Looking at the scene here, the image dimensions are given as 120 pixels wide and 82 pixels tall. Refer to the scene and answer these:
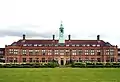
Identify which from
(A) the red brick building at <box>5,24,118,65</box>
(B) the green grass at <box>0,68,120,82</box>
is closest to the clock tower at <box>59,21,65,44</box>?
(A) the red brick building at <box>5,24,118,65</box>

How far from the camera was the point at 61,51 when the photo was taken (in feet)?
302

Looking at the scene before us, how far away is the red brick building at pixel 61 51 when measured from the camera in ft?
300

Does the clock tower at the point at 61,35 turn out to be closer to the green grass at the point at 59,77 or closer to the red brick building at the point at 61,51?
the red brick building at the point at 61,51

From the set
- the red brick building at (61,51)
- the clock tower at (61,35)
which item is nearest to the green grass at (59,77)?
the red brick building at (61,51)

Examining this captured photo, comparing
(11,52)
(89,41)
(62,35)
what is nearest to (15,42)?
(11,52)

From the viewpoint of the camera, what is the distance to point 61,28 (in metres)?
93.3

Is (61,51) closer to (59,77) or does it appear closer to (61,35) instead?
(61,35)

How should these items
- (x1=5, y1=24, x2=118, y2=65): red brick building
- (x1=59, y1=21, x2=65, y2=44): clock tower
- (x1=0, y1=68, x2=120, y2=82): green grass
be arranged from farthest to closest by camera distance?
(x1=59, y1=21, x2=65, y2=44): clock tower, (x1=5, y1=24, x2=118, y2=65): red brick building, (x1=0, y1=68, x2=120, y2=82): green grass

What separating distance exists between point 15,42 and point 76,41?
17.9 metres

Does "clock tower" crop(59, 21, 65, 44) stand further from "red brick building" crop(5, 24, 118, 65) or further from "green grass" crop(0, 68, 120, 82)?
"green grass" crop(0, 68, 120, 82)

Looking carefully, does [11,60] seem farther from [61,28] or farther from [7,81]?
[7,81]

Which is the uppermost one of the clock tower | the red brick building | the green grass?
the clock tower

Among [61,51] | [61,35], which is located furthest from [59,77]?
[61,35]

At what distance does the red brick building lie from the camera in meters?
91.6
